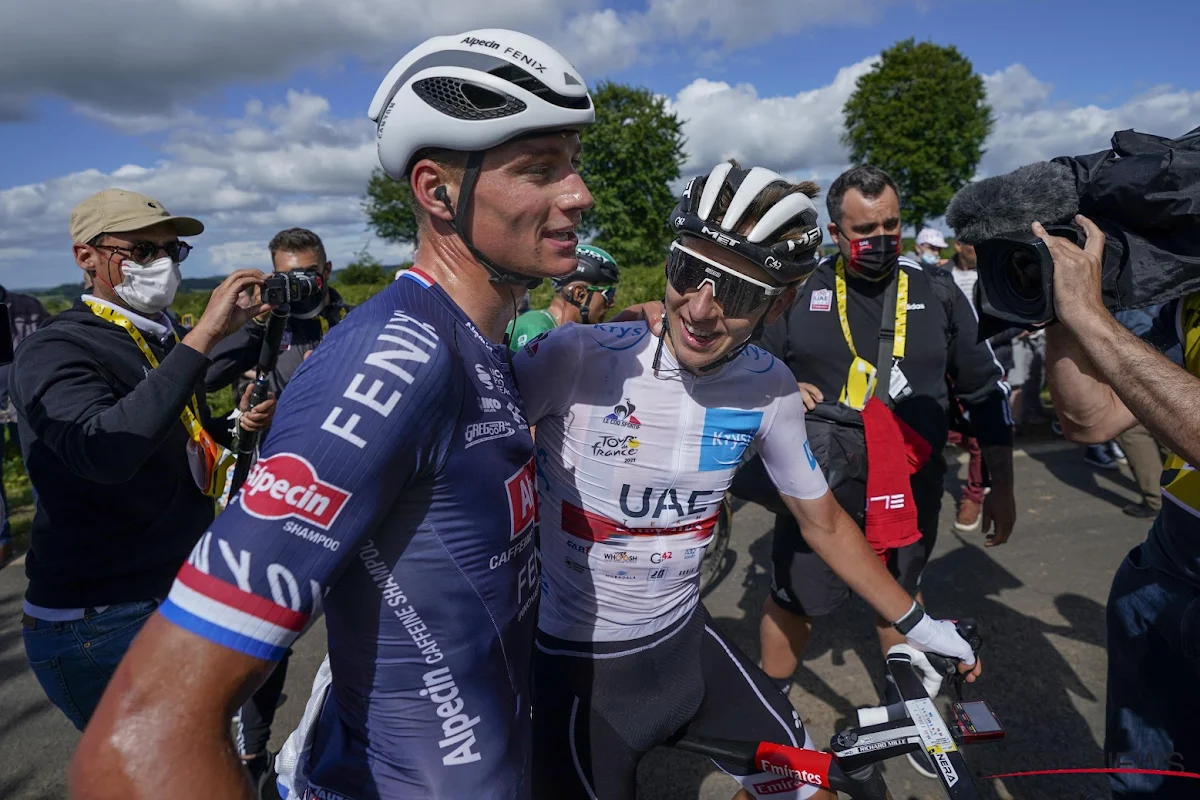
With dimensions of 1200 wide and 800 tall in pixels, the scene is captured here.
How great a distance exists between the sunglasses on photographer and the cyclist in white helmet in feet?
1.97

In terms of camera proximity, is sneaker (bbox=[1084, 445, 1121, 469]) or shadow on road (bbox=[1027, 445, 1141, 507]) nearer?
shadow on road (bbox=[1027, 445, 1141, 507])

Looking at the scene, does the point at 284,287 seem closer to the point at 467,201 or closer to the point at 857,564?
the point at 467,201

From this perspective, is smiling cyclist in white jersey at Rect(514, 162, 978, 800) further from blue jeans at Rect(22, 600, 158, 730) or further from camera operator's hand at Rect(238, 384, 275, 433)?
camera operator's hand at Rect(238, 384, 275, 433)

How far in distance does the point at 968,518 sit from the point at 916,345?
3197 millimetres

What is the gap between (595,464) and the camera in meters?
2.18

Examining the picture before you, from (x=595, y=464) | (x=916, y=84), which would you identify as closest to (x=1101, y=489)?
(x=595, y=464)

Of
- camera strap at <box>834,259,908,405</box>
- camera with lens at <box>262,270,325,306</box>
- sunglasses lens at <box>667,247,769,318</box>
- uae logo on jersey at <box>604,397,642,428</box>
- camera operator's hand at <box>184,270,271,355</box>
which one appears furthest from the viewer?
camera strap at <box>834,259,908,405</box>

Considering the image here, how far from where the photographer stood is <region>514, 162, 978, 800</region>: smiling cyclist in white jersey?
2084mm

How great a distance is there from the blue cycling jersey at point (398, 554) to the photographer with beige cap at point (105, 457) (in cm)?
137

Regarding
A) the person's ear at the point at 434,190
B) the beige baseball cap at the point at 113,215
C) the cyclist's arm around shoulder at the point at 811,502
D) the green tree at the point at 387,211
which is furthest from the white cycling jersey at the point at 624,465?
the green tree at the point at 387,211

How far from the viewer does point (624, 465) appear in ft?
7.11

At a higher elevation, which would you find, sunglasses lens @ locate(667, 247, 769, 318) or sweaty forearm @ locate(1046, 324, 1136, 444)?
sunglasses lens @ locate(667, 247, 769, 318)

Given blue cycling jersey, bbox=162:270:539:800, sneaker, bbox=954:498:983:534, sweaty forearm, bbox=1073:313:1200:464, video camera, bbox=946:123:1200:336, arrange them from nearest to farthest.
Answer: blue cycling jersey, bbox=162:270:539:800
sweaty forearm, bbox=1073:313:1200:464
video camera, bbox=946:123:1200:336
sneaker, bbox=954:498:983:534

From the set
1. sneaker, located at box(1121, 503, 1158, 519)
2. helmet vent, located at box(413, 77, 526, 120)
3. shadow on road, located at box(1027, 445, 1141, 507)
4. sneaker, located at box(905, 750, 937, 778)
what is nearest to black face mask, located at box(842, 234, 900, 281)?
sneaker, located at box(905, 750, 937, 778)
